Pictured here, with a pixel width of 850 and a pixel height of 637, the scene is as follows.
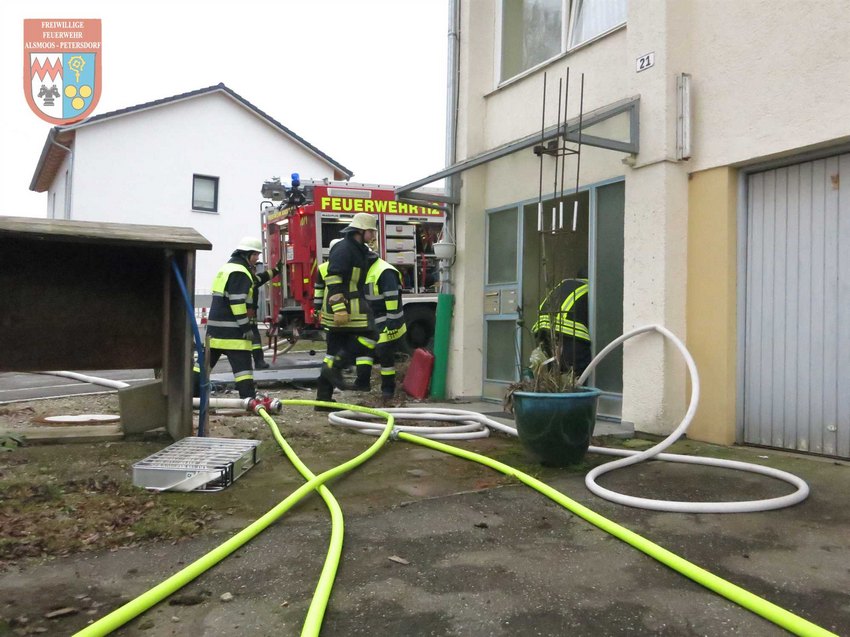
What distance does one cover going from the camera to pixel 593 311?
21.0 feet

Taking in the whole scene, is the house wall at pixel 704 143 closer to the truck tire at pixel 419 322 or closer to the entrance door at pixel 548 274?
the entrance door at pixel 548 274

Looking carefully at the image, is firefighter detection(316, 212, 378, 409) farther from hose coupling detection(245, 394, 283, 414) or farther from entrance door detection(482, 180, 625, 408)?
entrance door detection(482, 180, 625, 408)

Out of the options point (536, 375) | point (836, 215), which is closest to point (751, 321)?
point (836, 215)

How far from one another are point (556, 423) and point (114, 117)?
20700 millimetres

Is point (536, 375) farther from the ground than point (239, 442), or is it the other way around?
point (536, 375)

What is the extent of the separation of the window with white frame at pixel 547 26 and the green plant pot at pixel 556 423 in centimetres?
374

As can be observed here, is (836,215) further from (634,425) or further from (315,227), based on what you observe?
(315,227)

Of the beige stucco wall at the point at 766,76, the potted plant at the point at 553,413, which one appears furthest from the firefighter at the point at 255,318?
the beige stucco wall at the point at 766,76

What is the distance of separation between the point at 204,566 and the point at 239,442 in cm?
200

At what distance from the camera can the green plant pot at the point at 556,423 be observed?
166 inches

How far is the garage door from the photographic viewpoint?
464cm

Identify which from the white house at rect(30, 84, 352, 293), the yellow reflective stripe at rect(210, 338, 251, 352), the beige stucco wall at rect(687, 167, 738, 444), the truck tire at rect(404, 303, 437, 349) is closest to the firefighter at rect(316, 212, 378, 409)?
the yellow reflective stripe at rect(210, 338, 251, 352)

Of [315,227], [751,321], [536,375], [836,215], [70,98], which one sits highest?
[70,98]

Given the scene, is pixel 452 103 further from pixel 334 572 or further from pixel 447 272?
pixel 334 572
